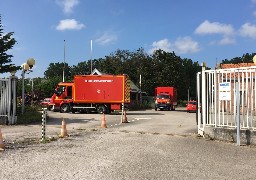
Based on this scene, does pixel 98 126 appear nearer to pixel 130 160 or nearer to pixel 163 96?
pixel 130 160

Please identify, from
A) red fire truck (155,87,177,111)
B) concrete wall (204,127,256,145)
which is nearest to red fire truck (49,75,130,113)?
red fire truck (155,87,177,111)

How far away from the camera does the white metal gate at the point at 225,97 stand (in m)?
12.4

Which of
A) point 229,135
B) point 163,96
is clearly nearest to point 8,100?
point 229,135

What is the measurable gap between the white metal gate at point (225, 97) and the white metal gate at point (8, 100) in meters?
11.1

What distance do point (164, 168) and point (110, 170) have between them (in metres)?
1.26

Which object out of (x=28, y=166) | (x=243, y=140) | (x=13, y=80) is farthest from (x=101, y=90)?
(x=28, y=166)

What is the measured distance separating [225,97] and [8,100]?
12.6 m

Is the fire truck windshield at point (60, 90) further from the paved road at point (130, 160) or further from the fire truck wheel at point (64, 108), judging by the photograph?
the paved road at point (130, 160)

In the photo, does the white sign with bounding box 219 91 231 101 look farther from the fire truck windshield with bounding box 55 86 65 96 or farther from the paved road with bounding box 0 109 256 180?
the fire truck windshield with bounding box 55 86 65 96

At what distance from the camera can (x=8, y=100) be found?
67.7 feet

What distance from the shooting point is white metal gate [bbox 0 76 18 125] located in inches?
809

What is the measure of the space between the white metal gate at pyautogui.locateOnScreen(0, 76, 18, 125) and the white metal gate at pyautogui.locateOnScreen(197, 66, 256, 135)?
11072mm

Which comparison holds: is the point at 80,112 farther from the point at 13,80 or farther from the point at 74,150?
the point at 74,150

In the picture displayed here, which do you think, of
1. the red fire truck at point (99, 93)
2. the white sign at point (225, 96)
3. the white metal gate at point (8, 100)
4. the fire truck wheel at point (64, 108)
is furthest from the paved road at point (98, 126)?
the fire truck wheel at point (64, 108)
